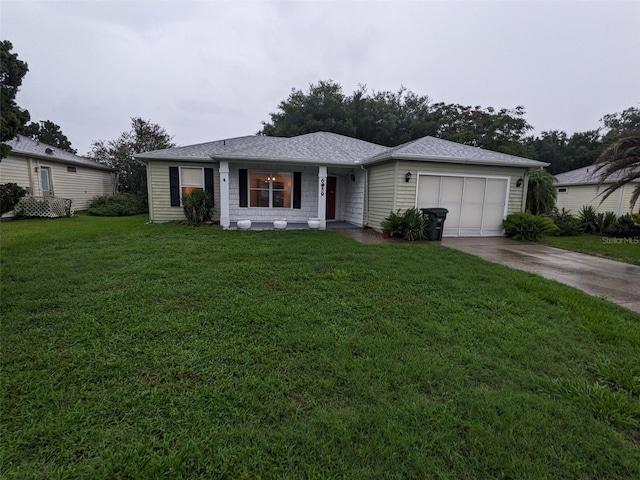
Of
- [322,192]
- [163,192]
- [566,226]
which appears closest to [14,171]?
Result: [163,192]

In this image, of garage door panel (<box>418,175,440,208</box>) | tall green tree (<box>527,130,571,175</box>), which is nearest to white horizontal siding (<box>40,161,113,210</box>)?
garage door panel (<box>418,175,440,208</box>)

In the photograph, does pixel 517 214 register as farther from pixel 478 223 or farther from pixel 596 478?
pixel 596 478

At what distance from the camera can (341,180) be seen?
12977 millimetres

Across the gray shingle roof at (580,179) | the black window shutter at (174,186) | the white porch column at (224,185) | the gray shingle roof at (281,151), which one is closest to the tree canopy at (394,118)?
the gray shingle roof at (580,179)

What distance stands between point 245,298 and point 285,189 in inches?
327

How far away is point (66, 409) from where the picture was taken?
196 cm

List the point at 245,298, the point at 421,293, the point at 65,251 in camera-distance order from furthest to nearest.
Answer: the point at 65,251, the point at 421,293, the point at 245,298

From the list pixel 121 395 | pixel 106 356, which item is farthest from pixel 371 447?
pixel 106 356

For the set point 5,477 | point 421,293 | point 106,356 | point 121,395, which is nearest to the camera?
point 5,477

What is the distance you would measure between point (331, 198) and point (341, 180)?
876 mm

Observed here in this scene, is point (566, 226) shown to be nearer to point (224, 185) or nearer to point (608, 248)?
point (608, 248)

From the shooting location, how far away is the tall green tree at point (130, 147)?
19.5m

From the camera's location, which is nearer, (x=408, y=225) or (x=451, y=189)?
(x=408, y=225)

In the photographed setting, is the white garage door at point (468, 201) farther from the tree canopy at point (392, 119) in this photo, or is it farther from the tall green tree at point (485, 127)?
the tall green tree at point (485, 127)
